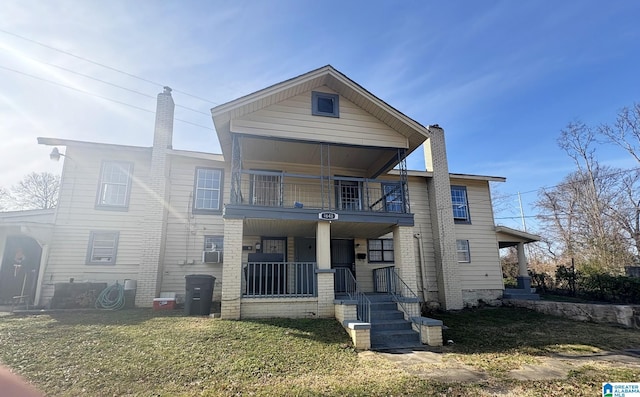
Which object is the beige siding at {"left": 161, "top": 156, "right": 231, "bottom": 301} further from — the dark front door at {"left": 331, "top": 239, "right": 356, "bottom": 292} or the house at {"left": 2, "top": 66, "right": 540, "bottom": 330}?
the dark front door at {"left": 331, "top": 239, "right": 356, "bottom": 292}

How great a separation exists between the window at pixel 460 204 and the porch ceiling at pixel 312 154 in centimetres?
468

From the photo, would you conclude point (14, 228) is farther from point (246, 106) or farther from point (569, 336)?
point (569, 336)

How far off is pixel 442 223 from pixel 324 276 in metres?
6.98

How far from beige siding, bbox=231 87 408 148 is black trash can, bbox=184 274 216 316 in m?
4.69

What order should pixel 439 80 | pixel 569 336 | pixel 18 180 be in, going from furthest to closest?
pixel 18 180
pixel 439 80
pixel 569 336

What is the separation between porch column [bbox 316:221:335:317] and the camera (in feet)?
29.4

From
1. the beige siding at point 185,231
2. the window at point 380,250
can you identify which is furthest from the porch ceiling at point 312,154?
the window at point 380,250

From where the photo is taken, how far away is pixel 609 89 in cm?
1650

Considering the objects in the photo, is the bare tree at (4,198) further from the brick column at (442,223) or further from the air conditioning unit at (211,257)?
the brick column at (442,223)

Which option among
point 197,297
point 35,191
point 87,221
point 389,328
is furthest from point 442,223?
point 35,191

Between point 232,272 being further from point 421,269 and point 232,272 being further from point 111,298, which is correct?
point 421,269

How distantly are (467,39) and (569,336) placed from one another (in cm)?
988

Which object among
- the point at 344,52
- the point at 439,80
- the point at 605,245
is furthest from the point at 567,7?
the point at 605,245

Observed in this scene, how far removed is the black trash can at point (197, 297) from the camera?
9195mm
